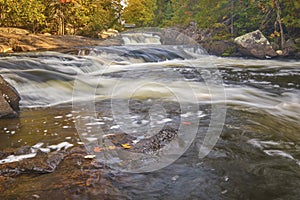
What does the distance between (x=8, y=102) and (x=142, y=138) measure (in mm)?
2432

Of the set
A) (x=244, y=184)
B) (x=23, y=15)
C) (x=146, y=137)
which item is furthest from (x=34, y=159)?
(x=23, y=15)

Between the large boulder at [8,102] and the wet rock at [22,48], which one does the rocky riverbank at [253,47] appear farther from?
the large boulder at [8,102]

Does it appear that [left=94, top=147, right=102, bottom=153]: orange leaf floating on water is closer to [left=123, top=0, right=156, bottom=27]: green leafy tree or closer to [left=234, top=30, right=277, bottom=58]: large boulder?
[left=234, top=30, right=277, bottom=58]: large boulder

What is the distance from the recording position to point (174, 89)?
6363mm

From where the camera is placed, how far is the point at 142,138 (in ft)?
9.95

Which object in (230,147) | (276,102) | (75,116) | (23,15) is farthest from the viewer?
(23,15)

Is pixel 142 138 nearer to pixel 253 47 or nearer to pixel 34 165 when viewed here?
pixel 34 165

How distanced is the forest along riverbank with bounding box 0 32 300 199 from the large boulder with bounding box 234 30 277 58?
6.73m

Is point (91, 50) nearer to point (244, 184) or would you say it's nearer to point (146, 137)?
point (146, 137)

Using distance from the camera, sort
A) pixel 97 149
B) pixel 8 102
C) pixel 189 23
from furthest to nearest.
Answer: pixel 189 23
pixel 8 102
pixel 97 149

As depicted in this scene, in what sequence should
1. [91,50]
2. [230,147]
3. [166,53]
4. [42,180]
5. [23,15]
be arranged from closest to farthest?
[42,180] → [230,147] → [91,50] → [166,53] → [23,15]

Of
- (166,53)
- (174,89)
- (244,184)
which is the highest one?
(166,53)

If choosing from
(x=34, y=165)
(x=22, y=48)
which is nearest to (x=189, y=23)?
(x=22, y=48)

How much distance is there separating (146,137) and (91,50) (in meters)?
9.88
